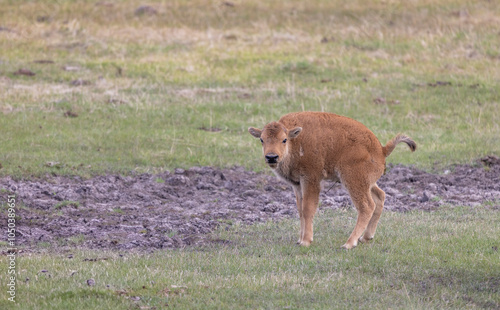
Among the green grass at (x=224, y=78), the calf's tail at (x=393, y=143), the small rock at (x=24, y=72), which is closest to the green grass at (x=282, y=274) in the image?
the calf's tail at (x=393, y=143)

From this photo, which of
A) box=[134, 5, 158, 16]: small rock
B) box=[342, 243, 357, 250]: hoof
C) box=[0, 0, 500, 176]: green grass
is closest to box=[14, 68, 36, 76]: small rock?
box=[0, 0, 500, 176]: green grass

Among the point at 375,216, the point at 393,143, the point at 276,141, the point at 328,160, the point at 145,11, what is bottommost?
the point at 145,11

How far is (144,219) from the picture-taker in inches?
463

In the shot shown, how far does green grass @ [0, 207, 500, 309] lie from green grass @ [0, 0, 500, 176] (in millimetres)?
5642

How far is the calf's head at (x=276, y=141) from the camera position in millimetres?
9492

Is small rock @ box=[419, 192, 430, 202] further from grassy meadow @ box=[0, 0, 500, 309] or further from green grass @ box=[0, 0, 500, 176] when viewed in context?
green grass @ box=[0, 0, 500, 176]

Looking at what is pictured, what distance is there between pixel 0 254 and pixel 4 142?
7.83 meters

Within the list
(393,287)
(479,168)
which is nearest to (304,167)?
(393,287)

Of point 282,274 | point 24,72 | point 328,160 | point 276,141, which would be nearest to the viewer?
point 282,274

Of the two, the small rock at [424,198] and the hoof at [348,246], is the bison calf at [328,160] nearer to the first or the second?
the hoof at [348,246]

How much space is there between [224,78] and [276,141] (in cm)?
1407

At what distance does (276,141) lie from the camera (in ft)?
32.0

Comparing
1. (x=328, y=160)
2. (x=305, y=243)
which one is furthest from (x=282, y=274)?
(x=328, y=160)

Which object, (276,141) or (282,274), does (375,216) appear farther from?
(282,274)
